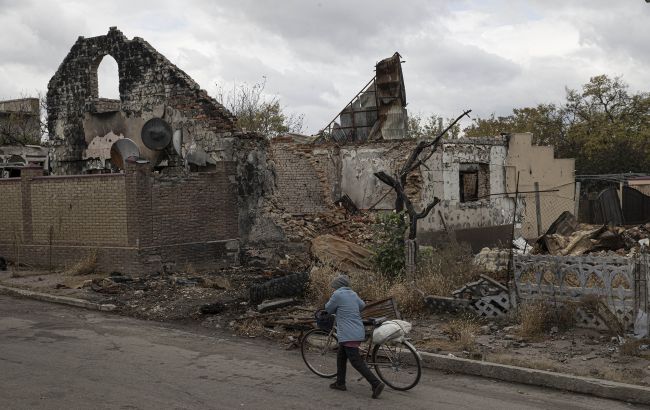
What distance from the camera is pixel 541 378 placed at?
27.3 feet

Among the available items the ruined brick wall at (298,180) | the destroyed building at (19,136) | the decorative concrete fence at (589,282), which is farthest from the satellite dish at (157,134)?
the decorative concrete fence at (589,282)

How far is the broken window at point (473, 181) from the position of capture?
21266 millimetres

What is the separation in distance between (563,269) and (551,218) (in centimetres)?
1440

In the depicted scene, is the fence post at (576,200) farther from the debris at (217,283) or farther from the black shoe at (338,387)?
the black shoe at (338,387)

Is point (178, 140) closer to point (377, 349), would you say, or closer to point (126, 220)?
point (126, 220)

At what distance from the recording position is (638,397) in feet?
24.9

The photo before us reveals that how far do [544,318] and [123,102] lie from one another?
14397mm

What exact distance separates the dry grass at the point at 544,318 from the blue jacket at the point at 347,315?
3.26 meters

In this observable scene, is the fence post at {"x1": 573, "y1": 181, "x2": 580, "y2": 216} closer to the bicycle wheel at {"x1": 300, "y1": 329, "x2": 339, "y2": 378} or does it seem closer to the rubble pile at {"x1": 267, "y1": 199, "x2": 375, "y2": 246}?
the rubble pile at {"x1": 267, "y1": 199, "x2": 375, "y2": 246}

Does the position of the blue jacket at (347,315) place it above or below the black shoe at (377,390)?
above

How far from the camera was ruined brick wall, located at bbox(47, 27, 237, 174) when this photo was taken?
→ 1944 cm

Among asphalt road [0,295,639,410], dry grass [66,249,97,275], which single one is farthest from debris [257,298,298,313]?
dry grass [66,249,97,275]

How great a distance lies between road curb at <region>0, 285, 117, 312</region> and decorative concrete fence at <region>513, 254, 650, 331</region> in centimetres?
793

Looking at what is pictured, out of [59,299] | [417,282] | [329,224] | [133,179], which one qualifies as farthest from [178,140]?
[417,282]
